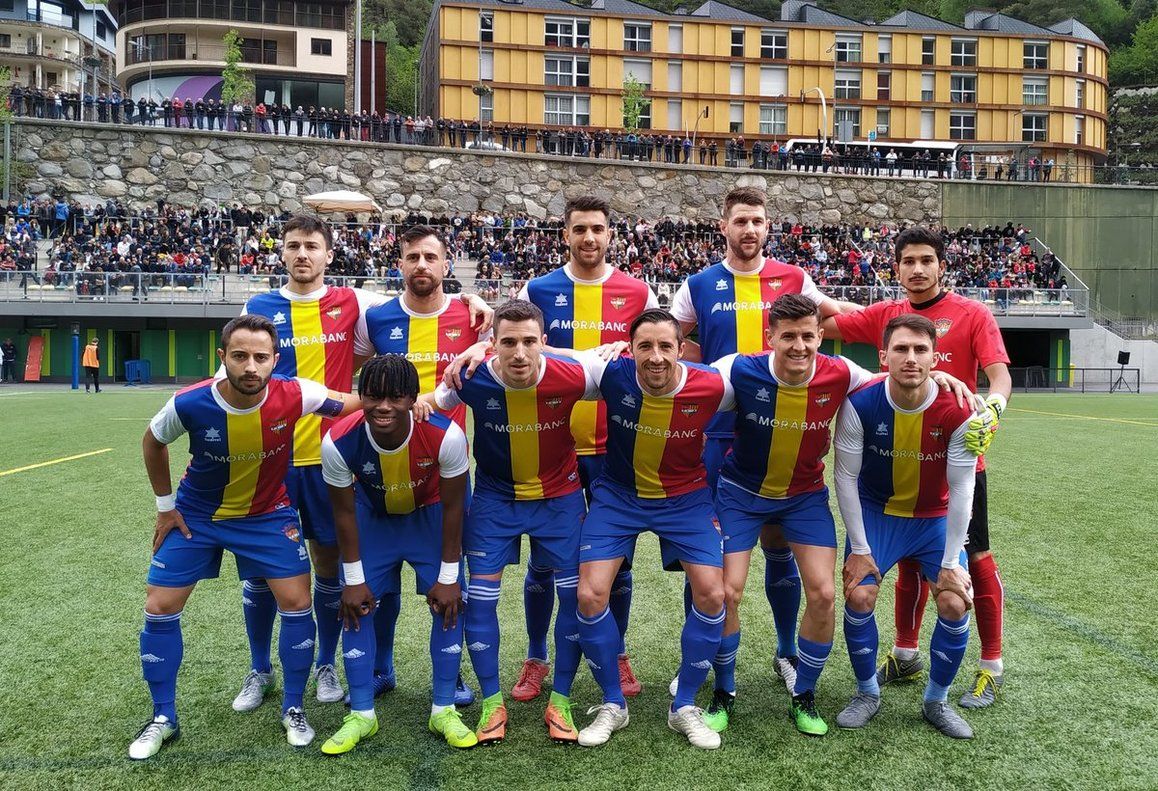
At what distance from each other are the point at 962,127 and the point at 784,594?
58943 mm

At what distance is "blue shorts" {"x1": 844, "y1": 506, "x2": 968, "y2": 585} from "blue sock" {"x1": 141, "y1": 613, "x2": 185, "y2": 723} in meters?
3.04

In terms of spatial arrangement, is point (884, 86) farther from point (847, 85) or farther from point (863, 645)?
point (863, 645)

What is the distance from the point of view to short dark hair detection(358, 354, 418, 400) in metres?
4.00

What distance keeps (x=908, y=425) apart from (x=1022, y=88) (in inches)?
2386

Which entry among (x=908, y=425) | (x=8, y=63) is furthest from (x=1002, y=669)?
(x=8, y=63)

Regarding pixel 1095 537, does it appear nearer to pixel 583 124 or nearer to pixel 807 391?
pixel 807 391

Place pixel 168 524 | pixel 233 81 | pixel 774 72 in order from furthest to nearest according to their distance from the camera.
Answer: pixel 774 72
pixel 233 81
pixel 168 524

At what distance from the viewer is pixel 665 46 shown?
2094 inches

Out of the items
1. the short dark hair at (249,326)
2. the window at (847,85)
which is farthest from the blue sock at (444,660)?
the window at (847,85)

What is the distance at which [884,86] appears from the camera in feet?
184

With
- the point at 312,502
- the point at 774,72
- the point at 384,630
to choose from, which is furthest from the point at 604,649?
the point at 774,72

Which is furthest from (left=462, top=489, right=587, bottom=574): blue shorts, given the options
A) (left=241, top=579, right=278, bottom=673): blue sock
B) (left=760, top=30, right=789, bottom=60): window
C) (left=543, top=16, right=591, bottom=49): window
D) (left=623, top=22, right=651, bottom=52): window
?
(left=760, top=30, right=789, bottom=60): window

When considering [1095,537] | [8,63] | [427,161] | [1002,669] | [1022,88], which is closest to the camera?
[1002,669]

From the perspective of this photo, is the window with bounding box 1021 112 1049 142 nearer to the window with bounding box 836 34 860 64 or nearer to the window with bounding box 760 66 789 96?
the window with bounding box 836 34 860 64
